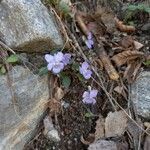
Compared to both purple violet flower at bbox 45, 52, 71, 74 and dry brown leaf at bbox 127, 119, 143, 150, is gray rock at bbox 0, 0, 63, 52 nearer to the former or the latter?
purple violet flower at bbox 45, 52, 71, 74

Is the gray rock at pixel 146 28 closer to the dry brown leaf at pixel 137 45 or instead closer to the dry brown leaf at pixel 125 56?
the dry brown leaf at pixel 137 45

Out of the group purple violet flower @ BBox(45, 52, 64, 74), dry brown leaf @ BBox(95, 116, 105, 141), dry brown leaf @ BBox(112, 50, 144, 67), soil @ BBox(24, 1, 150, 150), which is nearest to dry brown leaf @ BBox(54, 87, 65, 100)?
soil @ BBox(24, 1, 150, 150)

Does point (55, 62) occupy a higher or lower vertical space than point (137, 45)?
higher

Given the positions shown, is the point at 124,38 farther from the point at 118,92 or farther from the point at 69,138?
the point at 69,138

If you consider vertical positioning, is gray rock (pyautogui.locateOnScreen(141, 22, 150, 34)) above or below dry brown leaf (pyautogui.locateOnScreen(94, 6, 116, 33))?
below

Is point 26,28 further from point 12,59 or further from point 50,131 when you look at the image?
point 50,131

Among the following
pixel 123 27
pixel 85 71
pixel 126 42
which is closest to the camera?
pixel 85 71

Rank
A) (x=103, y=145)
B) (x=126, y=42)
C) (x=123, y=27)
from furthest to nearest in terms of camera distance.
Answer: (x=123, y=27), (x=126, y=42), (x=103, y=145)

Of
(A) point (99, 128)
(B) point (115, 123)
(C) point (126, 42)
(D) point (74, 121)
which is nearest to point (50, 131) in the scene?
(D) point (74, 121)
